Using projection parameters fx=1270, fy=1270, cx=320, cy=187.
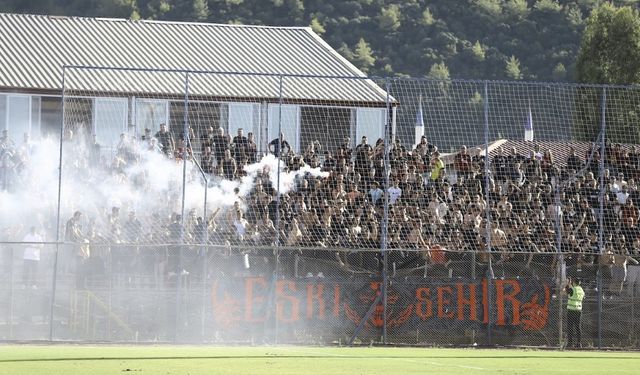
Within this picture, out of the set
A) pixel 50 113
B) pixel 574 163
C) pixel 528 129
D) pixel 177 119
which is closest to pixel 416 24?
pixel 50 113

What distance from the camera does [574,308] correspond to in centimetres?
2606

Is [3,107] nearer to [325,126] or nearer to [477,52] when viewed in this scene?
[325,126]

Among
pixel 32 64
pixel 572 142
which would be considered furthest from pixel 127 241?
pixel 32 64

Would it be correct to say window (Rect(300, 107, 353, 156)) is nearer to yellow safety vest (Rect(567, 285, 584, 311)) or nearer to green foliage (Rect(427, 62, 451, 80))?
yellow safety vest (Rect(567, 285, 584, 311))

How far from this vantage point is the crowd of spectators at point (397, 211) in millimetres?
25516

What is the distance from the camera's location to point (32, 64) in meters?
39.8

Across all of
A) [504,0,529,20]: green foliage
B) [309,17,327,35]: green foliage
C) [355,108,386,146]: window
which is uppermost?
[504,0,529,20]: green foliage

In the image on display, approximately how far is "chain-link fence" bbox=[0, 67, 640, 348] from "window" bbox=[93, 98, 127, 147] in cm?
20

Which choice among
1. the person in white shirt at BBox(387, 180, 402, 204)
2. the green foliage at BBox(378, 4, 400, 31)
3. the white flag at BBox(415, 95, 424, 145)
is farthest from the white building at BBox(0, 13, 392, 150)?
the green foliage at BBox(378, 4, 400, 31)

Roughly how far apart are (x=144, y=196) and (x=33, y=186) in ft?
8.43

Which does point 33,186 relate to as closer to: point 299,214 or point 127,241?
point 127,241

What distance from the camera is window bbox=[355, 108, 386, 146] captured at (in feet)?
119

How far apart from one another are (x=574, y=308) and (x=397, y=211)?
4135 millimetres

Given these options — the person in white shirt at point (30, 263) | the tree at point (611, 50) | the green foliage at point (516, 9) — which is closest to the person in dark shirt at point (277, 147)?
the person in white shirt at point (30, 263)
